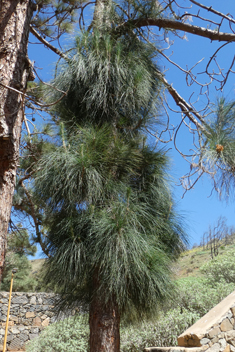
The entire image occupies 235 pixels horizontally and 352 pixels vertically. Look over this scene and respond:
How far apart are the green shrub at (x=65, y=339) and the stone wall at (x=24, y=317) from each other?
2.20m

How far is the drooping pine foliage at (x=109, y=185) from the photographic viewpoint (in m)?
2.17

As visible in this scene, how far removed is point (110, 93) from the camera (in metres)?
2.61

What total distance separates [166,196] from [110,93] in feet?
Result: 3.08

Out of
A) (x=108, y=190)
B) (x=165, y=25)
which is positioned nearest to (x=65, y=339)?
(x=108, y=190)

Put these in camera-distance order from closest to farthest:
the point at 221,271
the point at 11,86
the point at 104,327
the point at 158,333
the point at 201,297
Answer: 1. the point at 11,86
2. the point at 104,327
3. the point at 158,333
4. the point at 201,297
5. the point at 221,271

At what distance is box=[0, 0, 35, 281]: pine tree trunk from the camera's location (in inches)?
67.1

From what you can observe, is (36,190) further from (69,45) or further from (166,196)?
(69,45)

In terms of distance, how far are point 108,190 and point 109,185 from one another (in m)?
0.04

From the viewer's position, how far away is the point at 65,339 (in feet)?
17.1

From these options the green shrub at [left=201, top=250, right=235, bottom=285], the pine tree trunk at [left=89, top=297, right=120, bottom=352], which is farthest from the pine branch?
the green shrub at [left=201, top=250, right=235, bottom=285]

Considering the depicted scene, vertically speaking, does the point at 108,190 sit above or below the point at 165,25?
below

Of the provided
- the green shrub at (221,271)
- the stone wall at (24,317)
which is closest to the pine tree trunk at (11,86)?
the green shrub at (221,271)

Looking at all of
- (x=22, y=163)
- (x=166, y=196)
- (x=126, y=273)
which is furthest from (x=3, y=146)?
(x=22, y=163)

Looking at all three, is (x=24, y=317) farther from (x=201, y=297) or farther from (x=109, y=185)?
(x=109, y=185)
